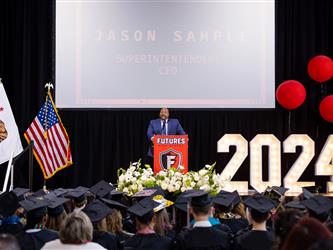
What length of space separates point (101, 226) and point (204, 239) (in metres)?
0.77

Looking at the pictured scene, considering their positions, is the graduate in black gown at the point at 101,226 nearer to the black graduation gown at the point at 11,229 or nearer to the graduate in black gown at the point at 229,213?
the black graduation gown at the point at 11,229

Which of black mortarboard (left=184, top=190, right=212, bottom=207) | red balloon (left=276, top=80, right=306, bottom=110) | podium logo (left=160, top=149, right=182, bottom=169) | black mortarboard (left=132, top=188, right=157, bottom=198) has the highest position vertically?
red balloon (left=276, top=80, right=306, bottom=110)

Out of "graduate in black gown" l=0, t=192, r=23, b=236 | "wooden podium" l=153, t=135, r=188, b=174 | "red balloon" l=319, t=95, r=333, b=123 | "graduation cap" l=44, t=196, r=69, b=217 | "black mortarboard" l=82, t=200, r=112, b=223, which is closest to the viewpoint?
"black mortarboard" l=82, t=200, r=112, b=223

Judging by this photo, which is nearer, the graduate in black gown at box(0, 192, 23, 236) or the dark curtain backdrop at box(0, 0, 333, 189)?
the graduate in black gown at box(0, 192, 23, 236)

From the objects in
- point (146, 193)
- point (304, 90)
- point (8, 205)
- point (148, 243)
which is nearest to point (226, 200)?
point (146, 193)

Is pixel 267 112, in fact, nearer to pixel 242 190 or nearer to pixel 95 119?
pixel 242 190

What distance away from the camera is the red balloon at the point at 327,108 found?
11.3m

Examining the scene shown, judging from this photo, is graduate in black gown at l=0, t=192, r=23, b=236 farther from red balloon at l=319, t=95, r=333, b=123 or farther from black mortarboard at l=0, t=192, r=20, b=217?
red balloon at l=319, t=95, r=333, b=123

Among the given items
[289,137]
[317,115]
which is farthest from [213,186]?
[317,115]

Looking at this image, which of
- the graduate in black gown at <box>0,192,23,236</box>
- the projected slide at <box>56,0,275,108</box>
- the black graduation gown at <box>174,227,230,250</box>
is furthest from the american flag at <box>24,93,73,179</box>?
the black graduation gown at <box>174,227,230,250</box>

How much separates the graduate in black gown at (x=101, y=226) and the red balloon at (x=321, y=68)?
7.46 metres

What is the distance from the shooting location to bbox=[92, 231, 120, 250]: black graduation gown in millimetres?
4445

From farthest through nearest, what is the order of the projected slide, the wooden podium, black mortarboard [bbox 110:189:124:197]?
the projected slide, the wooden podium, black mortarboard [bbox 110:189:124:197]

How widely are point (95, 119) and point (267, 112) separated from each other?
3.25 meters
